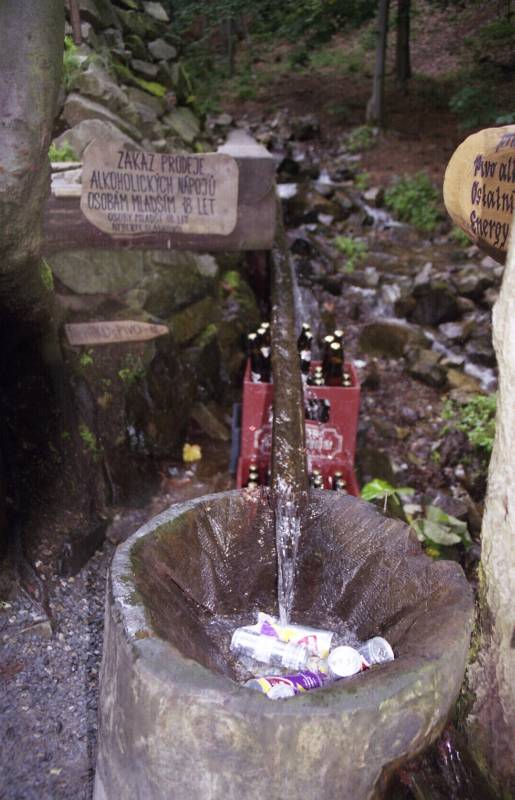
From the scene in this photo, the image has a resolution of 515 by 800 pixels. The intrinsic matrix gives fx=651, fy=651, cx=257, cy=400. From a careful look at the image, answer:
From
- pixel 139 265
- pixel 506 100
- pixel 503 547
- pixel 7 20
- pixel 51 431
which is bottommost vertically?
pixel 51 431

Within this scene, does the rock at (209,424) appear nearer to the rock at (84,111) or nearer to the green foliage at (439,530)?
the green foliage at (439,530)

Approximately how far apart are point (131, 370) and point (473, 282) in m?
5.79

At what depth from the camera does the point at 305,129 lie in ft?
51.5

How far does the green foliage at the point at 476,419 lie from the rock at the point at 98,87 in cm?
461

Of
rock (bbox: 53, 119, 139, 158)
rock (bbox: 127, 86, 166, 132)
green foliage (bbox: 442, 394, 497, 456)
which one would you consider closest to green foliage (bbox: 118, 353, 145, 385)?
rock (bbox: 53, 119, 139, 158)

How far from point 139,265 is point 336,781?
4.23 meters

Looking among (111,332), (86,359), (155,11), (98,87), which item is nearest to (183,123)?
(98,87)

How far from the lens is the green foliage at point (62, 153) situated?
17.0 ft

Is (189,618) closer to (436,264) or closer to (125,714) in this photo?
(125,714)

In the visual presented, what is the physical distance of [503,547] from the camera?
1.78 m

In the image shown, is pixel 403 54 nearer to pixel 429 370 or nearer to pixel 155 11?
pixel 155 11

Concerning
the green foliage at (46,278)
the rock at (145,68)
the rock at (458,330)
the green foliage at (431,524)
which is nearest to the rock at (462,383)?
the rock at (458,330)

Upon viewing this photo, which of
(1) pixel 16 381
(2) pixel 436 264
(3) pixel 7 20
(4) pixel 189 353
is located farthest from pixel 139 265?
(2) pixel 436 264

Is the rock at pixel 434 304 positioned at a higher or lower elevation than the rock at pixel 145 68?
lower
